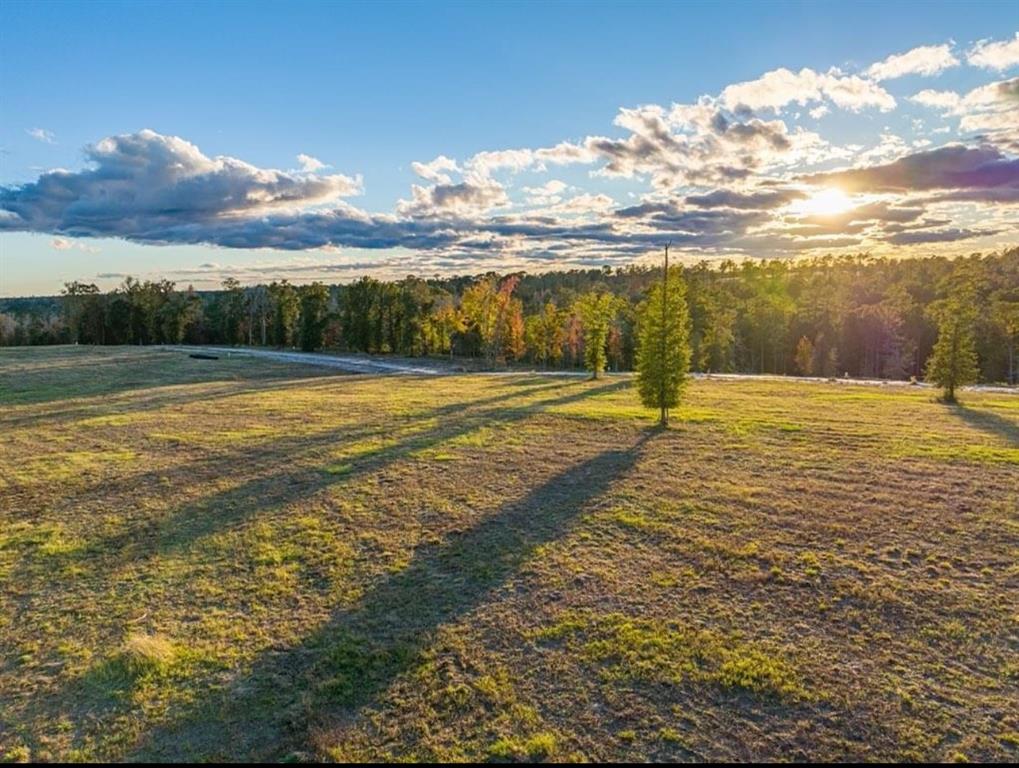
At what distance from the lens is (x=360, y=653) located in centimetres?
753

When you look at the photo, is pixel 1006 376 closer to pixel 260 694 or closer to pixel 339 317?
pixel 339 317

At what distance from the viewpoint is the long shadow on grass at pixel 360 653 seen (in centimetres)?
611

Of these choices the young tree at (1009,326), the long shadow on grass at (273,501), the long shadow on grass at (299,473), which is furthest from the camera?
the young tree at (1009,326)

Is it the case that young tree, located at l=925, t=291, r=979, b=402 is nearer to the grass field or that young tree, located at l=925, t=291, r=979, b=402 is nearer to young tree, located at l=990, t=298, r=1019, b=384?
the grass field

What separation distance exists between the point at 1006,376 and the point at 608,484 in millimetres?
72974

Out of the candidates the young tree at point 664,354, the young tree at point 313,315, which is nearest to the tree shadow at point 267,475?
the young tree at point 664,354

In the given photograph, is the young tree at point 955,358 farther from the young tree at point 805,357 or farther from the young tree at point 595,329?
the young tree at point 805,357

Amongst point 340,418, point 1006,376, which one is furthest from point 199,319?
point 1006,376

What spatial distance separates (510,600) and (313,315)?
6637 cm

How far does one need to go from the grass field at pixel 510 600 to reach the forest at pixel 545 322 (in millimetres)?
A: 43500

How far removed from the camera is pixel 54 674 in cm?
721

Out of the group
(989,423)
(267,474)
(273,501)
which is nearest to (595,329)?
(989,423)

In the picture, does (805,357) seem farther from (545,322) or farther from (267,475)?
(267,475)

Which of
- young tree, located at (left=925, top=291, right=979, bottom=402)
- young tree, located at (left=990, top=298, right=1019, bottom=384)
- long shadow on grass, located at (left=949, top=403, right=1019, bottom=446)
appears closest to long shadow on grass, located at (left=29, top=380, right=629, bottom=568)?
long shadow on grass, located at (left=949, top=403, right=1019, bottom=446)
